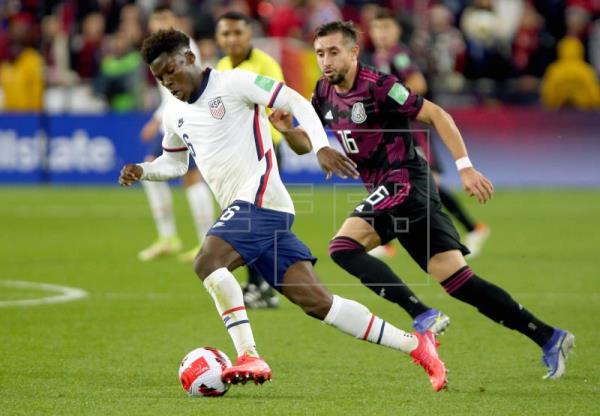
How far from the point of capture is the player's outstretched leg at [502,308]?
7.64 meters

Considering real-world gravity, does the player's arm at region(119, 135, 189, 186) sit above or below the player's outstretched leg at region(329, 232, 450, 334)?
above

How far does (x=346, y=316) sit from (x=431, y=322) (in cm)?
90

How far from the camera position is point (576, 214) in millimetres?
18703

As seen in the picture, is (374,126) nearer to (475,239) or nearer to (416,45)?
(475,239)

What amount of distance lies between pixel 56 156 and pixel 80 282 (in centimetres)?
1031

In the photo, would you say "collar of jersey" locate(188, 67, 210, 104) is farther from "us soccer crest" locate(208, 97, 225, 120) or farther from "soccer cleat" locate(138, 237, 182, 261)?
"soccer cleat" locate(138, 237, 182, 261)

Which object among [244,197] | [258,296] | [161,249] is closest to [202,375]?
[244,197]

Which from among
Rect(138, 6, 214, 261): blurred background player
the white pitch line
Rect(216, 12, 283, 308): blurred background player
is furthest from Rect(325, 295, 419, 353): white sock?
Rect(138, 6, 214, 261): blurred background player

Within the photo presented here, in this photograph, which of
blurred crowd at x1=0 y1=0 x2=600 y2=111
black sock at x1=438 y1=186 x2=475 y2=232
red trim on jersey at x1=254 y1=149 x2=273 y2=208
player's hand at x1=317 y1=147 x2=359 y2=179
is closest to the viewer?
player's hand at x1=317 y1=147 x2=359 y2=179

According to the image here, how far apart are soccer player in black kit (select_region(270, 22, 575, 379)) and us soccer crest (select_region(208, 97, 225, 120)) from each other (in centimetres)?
84

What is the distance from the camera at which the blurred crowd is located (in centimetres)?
2259

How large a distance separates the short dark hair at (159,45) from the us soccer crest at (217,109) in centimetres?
37

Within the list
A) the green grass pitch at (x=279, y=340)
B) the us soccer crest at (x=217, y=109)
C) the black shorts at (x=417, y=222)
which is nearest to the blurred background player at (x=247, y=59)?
the green grass pitch at (x=279, y=340)

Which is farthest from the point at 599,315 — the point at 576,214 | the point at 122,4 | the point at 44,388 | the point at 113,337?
the point at 122,4
